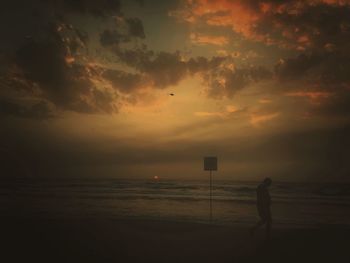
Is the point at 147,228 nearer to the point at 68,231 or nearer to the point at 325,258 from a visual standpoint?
the point at 68,231

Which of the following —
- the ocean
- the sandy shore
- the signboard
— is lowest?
the sandy shore

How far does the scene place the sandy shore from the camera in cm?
1041

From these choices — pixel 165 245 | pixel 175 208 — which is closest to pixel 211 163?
pixel 165 245

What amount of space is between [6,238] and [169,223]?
26.1ft

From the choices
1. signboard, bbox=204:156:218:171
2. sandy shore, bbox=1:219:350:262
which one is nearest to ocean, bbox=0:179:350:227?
signboard, bbox=204:156:218:171

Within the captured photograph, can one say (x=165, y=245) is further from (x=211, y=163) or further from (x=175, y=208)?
(x=175, y=208)

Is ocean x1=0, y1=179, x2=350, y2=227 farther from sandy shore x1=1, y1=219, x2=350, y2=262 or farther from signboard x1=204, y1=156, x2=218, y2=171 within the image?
sandy shore x1=1, y1=219, x2=350, y2=262

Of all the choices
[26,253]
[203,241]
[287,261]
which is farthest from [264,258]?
[26,253]

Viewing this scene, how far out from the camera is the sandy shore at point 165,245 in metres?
10.4

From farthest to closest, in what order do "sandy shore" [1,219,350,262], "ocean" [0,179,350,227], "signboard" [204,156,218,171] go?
"ocean" [0,179,350,227], "signboard" [204,156,218,171], "sandy shore" [1,219,350,262]

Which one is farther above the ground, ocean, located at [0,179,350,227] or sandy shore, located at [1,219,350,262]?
ocean, located at [0,179,350,227]

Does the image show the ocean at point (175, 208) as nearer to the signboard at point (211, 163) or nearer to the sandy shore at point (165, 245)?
the signboard at point (211, 163)

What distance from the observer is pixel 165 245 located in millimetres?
12227

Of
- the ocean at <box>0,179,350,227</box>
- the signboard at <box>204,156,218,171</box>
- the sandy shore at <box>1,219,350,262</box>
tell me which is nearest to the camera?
the sandy shore at <box>1,219,350,262</box>
